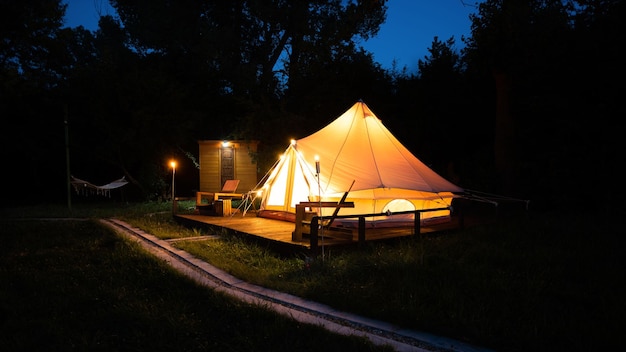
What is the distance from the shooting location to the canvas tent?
26.4ft

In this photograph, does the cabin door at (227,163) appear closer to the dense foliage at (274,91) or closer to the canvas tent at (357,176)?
the dense foliage at (274,91)

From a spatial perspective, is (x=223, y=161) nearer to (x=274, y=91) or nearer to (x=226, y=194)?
(x=226, y=194)

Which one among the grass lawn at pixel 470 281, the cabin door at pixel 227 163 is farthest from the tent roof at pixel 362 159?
the cabin door at pixel 227 163

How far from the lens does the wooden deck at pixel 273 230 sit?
634 centimetres

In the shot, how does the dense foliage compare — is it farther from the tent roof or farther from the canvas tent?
the tent roof

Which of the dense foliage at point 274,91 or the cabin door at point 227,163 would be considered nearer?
Result: the dense foliage at point 274,91

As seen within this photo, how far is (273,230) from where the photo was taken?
775 cm

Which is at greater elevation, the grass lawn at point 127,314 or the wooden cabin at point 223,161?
the wooden cabin at point 223,161

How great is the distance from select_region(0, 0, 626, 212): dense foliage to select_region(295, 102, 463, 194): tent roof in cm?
412

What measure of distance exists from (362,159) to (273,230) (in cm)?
242

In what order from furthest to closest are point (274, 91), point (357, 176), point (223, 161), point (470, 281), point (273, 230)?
point (274, 91)
point (223, 161)
point (357, 176)
point (273, 230)
point (470, 281)

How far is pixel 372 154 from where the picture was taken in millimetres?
8742

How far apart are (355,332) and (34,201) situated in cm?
1706

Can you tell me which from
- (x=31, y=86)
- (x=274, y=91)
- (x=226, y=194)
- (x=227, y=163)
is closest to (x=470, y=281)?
(x=226, y=194)
